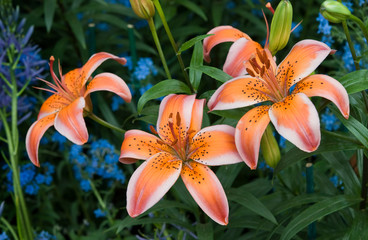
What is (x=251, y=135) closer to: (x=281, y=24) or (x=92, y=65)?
(x=281, y=24)

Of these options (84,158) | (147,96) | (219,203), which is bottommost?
(84,158)

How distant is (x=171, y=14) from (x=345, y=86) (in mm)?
915

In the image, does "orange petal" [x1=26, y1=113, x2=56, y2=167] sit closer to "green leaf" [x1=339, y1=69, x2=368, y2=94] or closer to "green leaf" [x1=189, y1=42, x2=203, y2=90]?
"green leaf" [x1=189, y1=42, x2=203, y2=90]

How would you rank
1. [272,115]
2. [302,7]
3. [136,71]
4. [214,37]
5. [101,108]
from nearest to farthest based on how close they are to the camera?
[272,115]
[214,37]
[136,71]
[101,108]
[302,7]

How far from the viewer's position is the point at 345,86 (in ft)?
2.38

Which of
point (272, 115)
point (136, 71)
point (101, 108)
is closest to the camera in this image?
point (272, 115)

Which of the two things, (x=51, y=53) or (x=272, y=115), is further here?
(x=51, y=53)

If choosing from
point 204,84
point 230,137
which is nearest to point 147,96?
point 230,137

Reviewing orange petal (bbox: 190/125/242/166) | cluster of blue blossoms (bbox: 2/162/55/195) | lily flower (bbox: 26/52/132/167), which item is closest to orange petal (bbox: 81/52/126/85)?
lily flower (bbox: 26/52/132/167)

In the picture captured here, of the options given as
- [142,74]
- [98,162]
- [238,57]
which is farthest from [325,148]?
[98,162]

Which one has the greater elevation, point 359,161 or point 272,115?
point 272,115

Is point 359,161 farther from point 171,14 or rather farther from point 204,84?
point 171,14

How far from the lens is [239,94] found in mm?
730

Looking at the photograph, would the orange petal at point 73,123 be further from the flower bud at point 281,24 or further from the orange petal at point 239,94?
the flower bud at point 281,24
